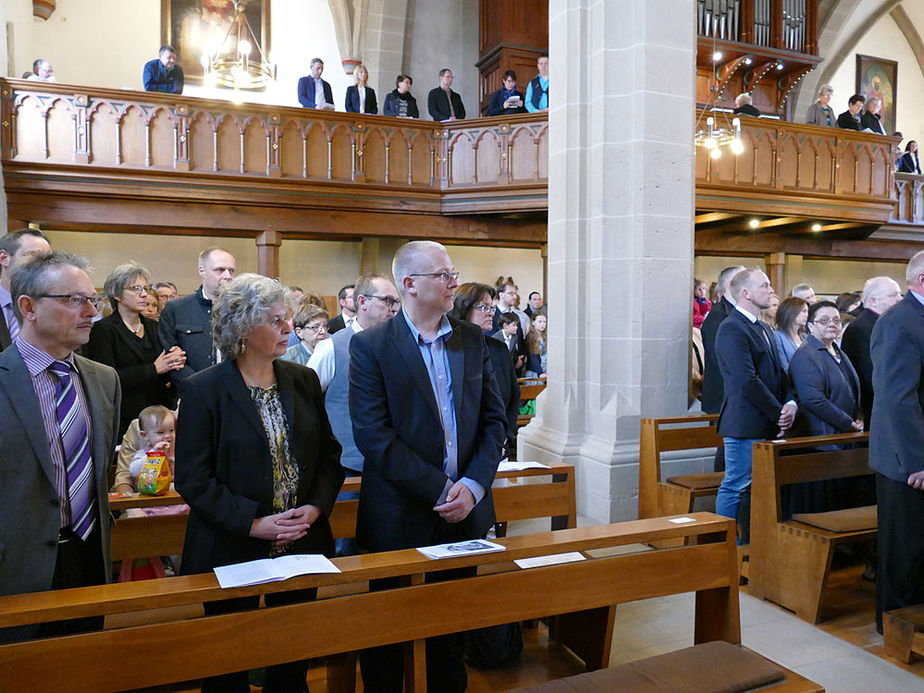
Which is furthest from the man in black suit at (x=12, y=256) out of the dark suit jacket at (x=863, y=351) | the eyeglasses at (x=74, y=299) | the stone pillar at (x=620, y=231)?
the dark suit jacket at (x=863, y=351)

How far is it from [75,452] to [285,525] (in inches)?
24.9

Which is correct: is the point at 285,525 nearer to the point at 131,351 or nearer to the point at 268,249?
the point at 131,351

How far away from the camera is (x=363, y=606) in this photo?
1.81 m

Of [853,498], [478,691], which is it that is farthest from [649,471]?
[478,691]

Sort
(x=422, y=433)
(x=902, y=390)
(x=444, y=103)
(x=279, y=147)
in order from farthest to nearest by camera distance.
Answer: (x=444, y=103), (x=279, y=147), (x=902, y=390), (x=422, y=433)

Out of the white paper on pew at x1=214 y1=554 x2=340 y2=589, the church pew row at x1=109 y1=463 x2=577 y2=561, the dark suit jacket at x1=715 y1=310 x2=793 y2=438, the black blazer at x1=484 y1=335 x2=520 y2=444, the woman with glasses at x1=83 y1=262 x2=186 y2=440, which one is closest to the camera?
the white paper on pew at x1=214 y1=554 x2=340 y2=589

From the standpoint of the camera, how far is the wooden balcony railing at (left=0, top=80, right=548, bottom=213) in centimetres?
856

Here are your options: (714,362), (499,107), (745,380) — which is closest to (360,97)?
(499,107)

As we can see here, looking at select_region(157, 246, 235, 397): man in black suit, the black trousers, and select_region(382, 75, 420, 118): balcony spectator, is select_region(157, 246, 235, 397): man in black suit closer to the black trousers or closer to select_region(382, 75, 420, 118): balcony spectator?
the black trousers

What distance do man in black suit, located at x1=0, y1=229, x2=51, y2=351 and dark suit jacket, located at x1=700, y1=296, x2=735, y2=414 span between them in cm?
393

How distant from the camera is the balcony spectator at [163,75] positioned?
364 inches

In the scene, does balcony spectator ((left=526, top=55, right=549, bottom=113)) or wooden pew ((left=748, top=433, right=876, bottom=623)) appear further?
balcony spectator ((left=526, top=55, right=549, bottom=113))

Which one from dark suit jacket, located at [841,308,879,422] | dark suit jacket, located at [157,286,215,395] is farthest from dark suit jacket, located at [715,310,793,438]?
dark suit jacket, located at [157,286,215,395]

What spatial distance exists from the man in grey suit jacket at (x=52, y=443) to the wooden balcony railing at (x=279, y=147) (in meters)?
7.67
